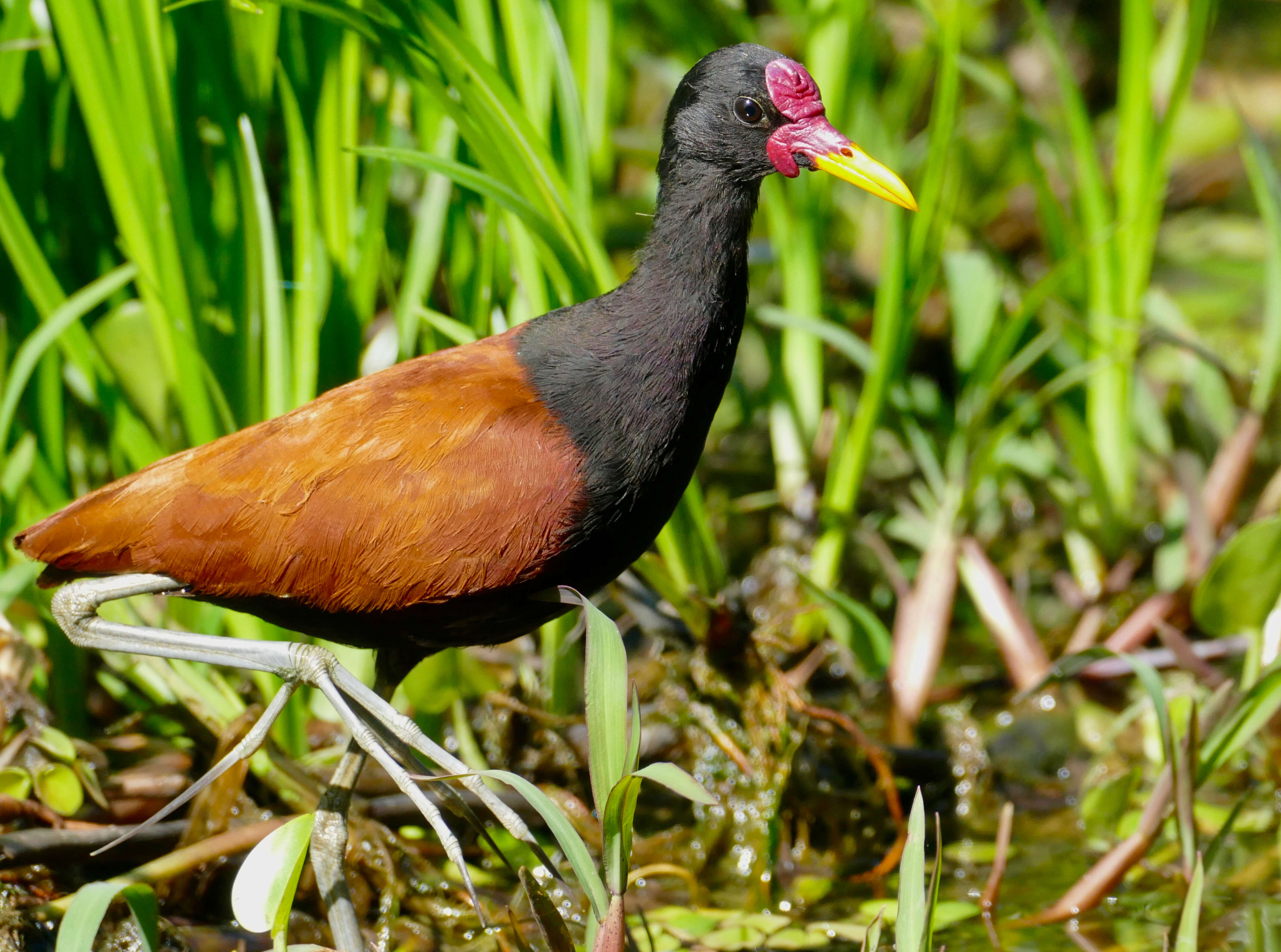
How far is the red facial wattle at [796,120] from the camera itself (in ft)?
7.59

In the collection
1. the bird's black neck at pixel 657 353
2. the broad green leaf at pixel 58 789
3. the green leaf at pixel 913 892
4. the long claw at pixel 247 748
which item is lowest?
the broad green leaf at pixel 58 789

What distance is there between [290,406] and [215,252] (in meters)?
0.48

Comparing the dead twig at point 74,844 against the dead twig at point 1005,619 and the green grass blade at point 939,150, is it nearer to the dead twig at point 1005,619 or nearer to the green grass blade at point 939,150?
the dead twig at point 1005,619

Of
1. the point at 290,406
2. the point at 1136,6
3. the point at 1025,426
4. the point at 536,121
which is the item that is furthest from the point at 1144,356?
the point at 290,406

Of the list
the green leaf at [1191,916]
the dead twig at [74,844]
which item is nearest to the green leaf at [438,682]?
the dead twig at [74,844]

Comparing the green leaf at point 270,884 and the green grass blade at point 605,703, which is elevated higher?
the green grass blade at point 605,703

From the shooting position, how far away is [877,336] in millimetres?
3396

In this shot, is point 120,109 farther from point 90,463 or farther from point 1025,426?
point 1025,426

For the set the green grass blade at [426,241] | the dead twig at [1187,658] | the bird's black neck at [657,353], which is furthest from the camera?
the dead twig at [1187,658]

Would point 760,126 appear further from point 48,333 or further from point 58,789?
point 58,789

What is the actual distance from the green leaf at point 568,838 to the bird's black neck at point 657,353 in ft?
1.62

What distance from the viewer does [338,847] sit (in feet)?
7.74

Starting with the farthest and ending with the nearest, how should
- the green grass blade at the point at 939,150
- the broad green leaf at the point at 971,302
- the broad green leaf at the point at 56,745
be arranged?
the broad green leaf at the point at 971,302, the green grass blade at the point at 939,150, the broad green leaf at the point at 56,745

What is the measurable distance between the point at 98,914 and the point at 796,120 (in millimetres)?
1669
